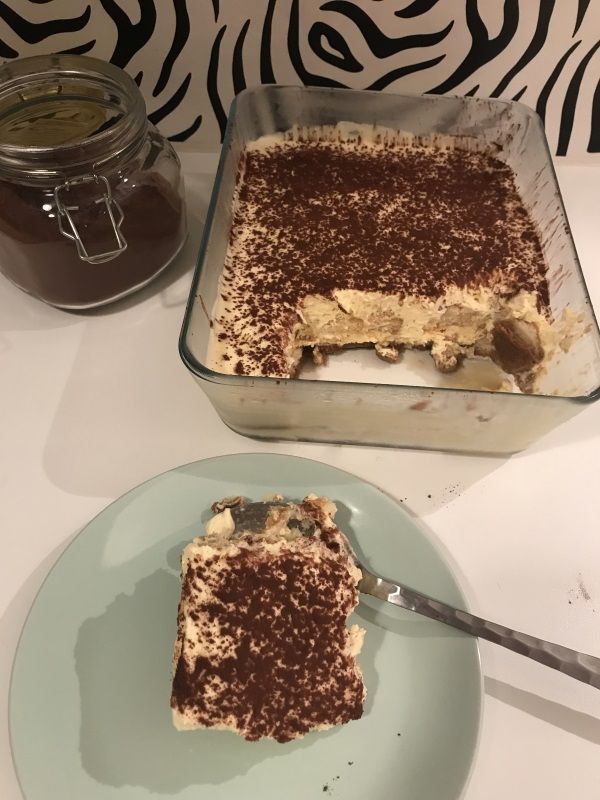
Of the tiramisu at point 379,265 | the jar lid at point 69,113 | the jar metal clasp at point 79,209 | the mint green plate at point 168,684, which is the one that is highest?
the jar lid at point 69,113

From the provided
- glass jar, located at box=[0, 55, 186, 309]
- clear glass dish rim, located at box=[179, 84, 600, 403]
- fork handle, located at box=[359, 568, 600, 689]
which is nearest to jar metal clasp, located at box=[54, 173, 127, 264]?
glass jar, located at box=[0, 55, 186, 309]

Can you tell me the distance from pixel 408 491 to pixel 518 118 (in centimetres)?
91

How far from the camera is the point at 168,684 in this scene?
2.88ft

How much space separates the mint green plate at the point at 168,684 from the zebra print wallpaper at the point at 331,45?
3.14 ft

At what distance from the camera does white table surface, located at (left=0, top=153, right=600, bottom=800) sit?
863mm

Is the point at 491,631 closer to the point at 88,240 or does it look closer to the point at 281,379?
the point at 281,379

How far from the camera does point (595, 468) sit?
111 centimetres

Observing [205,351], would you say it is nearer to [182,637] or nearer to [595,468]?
[182,637]

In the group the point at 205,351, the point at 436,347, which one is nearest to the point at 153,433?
the point at 205,351

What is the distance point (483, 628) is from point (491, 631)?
1 cm

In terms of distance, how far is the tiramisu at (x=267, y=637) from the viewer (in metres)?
0.81

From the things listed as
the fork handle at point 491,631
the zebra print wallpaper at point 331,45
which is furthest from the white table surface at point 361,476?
the zebra print wallpaper at point 331,45

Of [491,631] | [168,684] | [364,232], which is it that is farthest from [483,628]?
[364,232]

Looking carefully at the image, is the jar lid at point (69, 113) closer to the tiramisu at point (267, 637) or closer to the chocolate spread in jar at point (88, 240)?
the chocolate spread in jar at point (88, 240)
